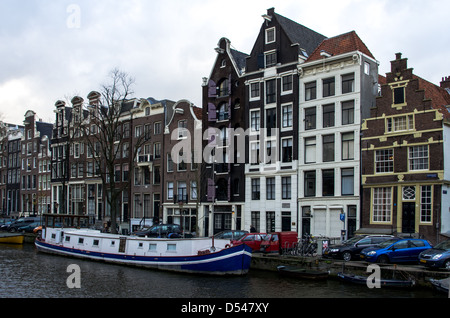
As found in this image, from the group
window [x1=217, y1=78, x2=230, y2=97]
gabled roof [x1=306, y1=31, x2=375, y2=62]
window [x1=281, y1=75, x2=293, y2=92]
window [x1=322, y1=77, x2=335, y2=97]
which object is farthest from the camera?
window [x1=217, y1=78, x2=230, y2=97]

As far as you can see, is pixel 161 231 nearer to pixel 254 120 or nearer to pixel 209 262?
pixel 254 120

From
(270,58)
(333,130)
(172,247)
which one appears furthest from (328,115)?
(172,247)

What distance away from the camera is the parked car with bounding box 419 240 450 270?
92.8 ft

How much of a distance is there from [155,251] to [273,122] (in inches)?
781

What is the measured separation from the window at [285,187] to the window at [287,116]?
5123 millimetres

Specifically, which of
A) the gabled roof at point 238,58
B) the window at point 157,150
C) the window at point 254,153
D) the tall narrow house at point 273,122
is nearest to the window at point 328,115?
the tall narrow house at point 273,122

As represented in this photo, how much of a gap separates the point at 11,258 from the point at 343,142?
2931 centimetres

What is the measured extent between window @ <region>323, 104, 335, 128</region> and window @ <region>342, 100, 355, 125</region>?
1128 mm

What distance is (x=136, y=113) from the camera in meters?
67.2

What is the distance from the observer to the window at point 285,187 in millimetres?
49281

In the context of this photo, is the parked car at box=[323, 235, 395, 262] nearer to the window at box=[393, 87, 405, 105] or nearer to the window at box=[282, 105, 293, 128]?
the window at box=[393, 87, 405, 105]

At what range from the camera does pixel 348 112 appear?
45438 millimetres

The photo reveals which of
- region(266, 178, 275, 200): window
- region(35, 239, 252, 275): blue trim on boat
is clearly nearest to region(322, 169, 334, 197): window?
region(266, 178, 275, 200): window

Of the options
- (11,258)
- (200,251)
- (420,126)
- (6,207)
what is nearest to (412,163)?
(420,126)
